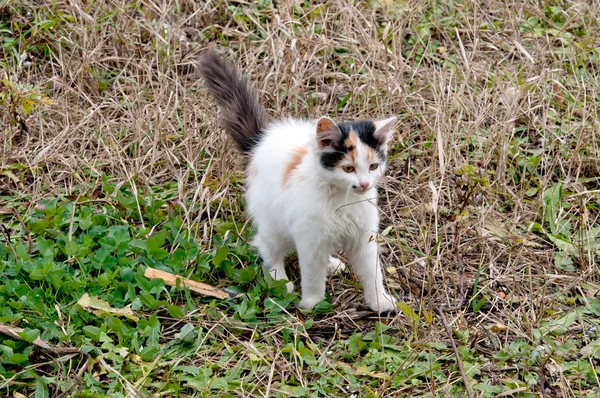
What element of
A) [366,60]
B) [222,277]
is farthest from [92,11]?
[222,277]

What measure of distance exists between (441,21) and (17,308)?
3.81 metres

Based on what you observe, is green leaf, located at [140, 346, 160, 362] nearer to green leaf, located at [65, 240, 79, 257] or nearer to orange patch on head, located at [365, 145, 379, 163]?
green leaf, located at [65, 240, 79, 257]

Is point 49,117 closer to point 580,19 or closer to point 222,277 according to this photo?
point 222,277

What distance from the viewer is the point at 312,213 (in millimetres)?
3658

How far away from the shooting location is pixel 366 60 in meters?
5.28

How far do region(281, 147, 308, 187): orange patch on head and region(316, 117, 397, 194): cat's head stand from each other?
0.95ft

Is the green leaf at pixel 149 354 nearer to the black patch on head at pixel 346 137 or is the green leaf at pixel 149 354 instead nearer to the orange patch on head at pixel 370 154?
the black patch on head at pixel 346 137

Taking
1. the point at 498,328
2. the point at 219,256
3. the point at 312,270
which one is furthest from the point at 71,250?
the point at 498,328

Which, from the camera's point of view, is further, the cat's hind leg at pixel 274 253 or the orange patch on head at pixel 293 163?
the cat's hind leg at pixel 274 253

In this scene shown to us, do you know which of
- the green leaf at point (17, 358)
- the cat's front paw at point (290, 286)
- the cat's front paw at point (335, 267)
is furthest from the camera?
the cat's front paw at point (335, 267)

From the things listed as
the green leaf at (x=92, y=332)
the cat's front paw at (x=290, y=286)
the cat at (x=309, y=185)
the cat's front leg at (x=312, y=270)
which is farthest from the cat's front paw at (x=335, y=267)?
the green leaf at (x=92, y=332)

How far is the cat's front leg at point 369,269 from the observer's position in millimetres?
3832

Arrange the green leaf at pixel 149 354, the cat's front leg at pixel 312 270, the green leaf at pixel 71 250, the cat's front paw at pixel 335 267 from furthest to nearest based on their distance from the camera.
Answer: the cat's front paw at pixel 335 267, the green leaf at pixel 71 250, the cat's front leg at pixel 312 270, the green leaf at pixel 149 354

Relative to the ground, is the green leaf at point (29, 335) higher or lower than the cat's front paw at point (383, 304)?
higher
